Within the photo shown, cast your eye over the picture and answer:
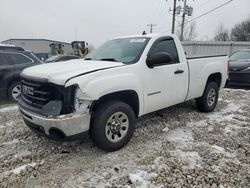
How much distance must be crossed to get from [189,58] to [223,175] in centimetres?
255

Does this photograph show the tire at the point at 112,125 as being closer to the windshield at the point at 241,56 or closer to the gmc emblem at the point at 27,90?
the gmc emblem at the point at 27,90

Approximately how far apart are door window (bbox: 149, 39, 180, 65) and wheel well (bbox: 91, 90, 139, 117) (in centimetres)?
100

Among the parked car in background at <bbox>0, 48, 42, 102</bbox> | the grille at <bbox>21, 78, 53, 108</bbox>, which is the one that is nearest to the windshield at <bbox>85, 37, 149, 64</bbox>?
the grille at <bbox>21, 78, 53, 108</bbox>

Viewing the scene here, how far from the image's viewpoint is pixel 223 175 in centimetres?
303

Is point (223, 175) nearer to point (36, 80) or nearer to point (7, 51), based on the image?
point (36, 80)

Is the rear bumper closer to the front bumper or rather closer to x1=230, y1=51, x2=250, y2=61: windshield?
x1=230, y1=51, x2=250, y2=61: windshield

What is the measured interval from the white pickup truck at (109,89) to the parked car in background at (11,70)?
3180 mm

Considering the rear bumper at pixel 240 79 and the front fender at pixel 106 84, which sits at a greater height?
the front fender at pixel 106 84

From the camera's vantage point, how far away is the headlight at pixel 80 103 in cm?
306

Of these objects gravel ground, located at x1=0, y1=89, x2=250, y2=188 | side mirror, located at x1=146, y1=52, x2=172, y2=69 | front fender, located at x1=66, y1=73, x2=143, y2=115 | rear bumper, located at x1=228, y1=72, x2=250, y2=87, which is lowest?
gravel ground, located at x1=0, y1=89, x2=250, y2=188

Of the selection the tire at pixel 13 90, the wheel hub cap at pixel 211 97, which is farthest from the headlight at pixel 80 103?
the tire at pixel 13 90

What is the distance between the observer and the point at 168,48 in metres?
4.61

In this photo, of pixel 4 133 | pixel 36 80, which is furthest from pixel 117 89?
pixel 4 133

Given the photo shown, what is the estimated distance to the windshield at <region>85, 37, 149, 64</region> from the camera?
403 cm
